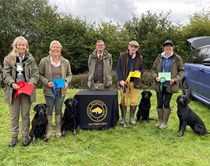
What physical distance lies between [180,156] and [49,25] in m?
11.4

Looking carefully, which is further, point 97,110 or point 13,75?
point 97,110

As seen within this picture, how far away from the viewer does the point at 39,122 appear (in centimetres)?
445

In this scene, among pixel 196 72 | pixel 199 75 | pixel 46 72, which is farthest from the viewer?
pixel 196 72

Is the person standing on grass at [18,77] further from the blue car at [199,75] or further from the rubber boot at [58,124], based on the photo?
the blue car at [199,75]

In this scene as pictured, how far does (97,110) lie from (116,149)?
1081 mm

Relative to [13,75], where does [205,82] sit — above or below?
below

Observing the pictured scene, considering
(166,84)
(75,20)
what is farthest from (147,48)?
(166,84)

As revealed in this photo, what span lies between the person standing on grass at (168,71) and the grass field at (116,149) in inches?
21.9

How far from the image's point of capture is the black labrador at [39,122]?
439 centimetres

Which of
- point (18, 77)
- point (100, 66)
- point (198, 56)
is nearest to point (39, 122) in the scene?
point (18, 77)

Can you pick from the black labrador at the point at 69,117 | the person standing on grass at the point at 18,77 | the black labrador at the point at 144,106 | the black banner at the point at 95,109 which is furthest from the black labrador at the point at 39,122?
the black labrador at the point at 144,106

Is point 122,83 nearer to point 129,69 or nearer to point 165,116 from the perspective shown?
point 129,69

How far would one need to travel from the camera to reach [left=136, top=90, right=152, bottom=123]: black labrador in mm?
5566

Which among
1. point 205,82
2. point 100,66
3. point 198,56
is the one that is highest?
point 198,56
